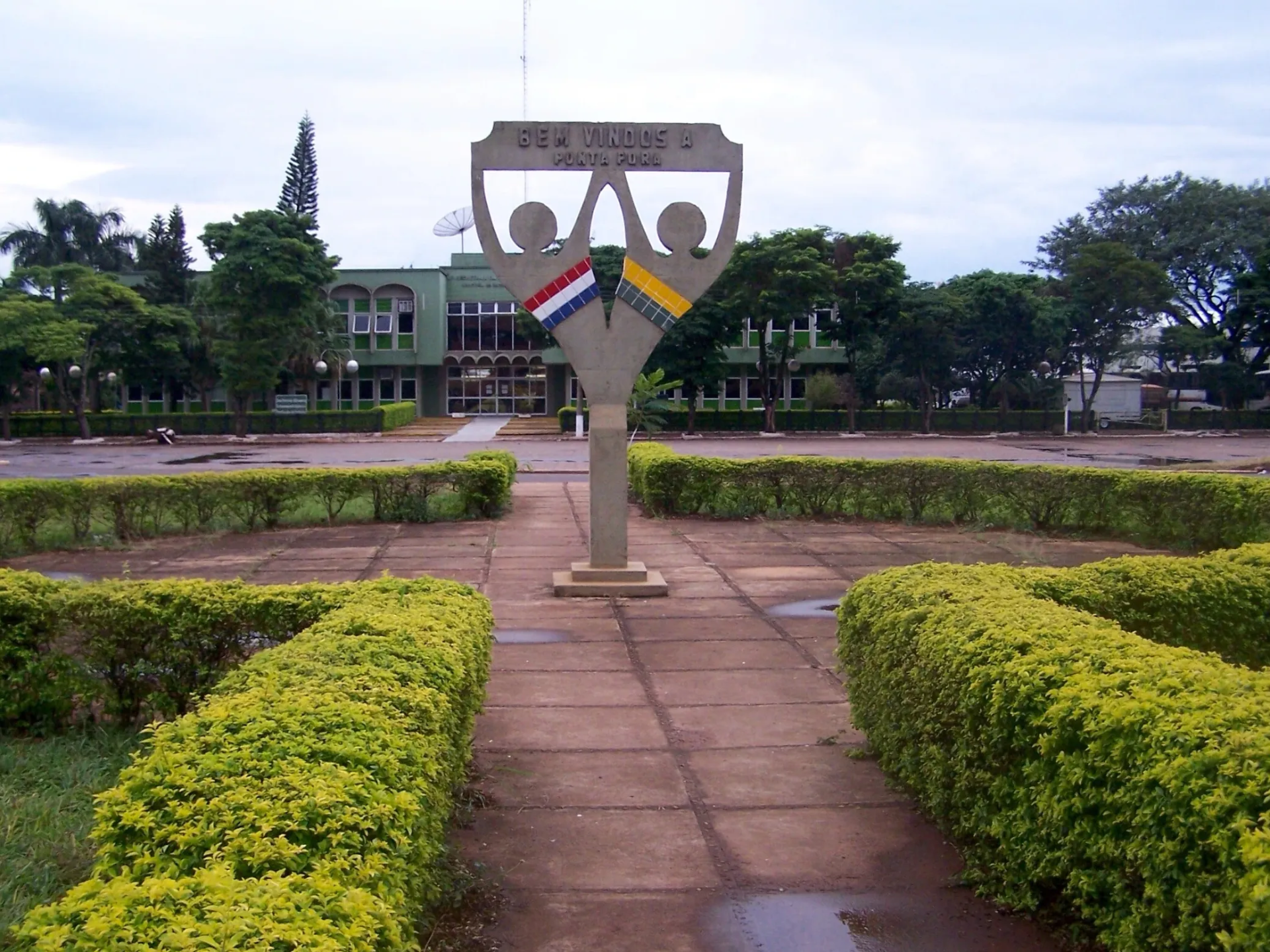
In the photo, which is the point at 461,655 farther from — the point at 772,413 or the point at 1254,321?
the point at 1254,321

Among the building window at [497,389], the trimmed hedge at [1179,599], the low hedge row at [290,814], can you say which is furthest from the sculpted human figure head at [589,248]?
the building window at [497,389]

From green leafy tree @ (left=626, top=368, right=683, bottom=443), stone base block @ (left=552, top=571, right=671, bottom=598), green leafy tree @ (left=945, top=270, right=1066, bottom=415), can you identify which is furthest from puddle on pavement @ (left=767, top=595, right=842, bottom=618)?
green leafy tree @ (left=945, top=270, right=1066, bottom=415)

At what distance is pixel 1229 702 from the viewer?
321cm

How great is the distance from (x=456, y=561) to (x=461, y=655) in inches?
254

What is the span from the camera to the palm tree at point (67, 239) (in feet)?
176

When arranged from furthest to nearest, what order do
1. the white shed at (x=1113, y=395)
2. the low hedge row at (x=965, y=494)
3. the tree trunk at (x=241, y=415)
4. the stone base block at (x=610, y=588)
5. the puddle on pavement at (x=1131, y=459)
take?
the white shed at (x=1113, y=395) < the tree trunk at (x=241, y=415) < the puddle on pavement at (x=1131, y=459) < the low hedge row at (x=965, y=494) < the stone base block at (x=610, y=588)

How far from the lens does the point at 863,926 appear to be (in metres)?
3.68

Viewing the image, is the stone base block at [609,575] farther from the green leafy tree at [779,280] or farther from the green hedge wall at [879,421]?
the green hedge wall at [879,421]

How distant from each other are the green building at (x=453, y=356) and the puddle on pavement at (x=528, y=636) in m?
40.2

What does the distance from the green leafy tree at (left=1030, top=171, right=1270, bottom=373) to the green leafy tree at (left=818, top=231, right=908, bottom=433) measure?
9.52 metres

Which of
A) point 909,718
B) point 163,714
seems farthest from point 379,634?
point 909,718

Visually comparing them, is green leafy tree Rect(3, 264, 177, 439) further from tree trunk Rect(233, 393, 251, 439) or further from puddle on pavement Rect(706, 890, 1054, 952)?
puddle on pavement Rect(706, 890, 1054, 952)

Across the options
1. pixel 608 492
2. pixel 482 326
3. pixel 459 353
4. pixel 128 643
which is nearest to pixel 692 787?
pixel 128 643

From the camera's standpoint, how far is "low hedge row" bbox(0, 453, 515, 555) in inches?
463
